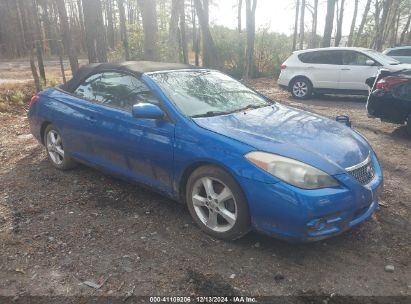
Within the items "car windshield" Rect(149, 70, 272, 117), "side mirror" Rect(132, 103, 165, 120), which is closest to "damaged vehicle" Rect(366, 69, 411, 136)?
"car windshield" Rect(149, 70, 272, 117)

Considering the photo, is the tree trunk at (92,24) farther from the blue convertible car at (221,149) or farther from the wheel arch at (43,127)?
the blue convertible car at (221,149)

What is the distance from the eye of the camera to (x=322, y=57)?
39.8 ft

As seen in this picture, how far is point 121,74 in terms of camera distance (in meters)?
4.57

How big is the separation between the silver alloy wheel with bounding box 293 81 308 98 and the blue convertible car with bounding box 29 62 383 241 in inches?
318

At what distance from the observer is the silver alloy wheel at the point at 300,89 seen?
12.5 m

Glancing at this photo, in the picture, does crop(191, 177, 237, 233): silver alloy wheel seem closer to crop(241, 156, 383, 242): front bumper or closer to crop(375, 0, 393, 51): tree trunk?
crop(241, 156, 383, 242): front bumper

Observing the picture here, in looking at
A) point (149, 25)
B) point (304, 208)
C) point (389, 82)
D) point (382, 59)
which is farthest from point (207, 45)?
point (304, 208)

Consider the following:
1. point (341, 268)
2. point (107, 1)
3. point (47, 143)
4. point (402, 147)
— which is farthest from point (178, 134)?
point (107, 1)

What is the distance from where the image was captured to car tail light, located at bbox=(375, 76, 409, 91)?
7.01m

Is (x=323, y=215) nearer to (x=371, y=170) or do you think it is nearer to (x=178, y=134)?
(x=371, y=170)

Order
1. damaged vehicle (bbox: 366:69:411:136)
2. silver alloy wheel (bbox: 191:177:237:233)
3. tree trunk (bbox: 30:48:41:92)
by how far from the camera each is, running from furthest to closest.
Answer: tree trunk (bbox: 30:48:41:92) < damaged vehicle (bbox: 366:69:411:136) < silver alloy wheel (bbox: 191:177:237:233)

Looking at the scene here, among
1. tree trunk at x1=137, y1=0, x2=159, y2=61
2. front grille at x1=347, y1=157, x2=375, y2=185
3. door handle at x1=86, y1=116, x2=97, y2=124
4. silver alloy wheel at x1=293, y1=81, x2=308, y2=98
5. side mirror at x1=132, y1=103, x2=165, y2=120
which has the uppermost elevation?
tree trunk at x1=137, y1=0, x2=159, y2=61

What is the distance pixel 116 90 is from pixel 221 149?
185 centimetres

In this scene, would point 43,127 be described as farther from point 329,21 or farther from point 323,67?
point 329,21
